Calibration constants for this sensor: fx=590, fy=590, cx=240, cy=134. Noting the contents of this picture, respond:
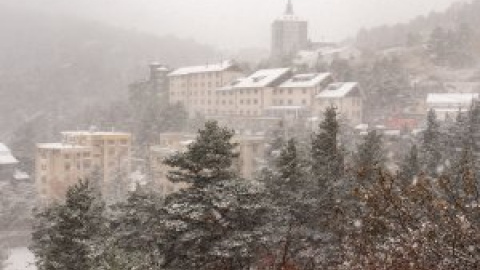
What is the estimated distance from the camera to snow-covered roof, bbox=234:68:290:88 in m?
74.3

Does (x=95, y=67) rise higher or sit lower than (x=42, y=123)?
higher

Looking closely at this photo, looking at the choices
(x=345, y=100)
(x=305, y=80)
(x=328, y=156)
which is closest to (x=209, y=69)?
(x=305, y=80)

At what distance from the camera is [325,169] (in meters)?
24.2

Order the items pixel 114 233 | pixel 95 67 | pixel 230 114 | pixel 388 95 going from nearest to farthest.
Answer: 1. pixel 114 233
2. pixel 388 95
3. pixel 230 114
4. pixel 95 67

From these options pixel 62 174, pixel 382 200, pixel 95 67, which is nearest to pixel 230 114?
pixel 62 174

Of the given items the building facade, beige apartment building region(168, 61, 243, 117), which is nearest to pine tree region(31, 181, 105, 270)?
beige apartment building region(168, 61, 243, 117)

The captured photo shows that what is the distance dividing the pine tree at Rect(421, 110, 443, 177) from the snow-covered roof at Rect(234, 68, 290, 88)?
36.8m

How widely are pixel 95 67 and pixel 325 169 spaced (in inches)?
5119

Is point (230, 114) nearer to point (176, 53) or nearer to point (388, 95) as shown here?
point (388, 95)

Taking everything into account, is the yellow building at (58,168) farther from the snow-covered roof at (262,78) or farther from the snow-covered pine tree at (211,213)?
the snow-covered pine tree at (211,213)

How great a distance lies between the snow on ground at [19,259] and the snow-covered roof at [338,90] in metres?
36.5

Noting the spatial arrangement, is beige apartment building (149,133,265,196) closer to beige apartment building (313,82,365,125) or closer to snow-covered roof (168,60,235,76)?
beige apartment building (313,82,365,125)

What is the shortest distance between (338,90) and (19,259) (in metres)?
39.3

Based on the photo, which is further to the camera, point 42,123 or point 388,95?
point 42,123
